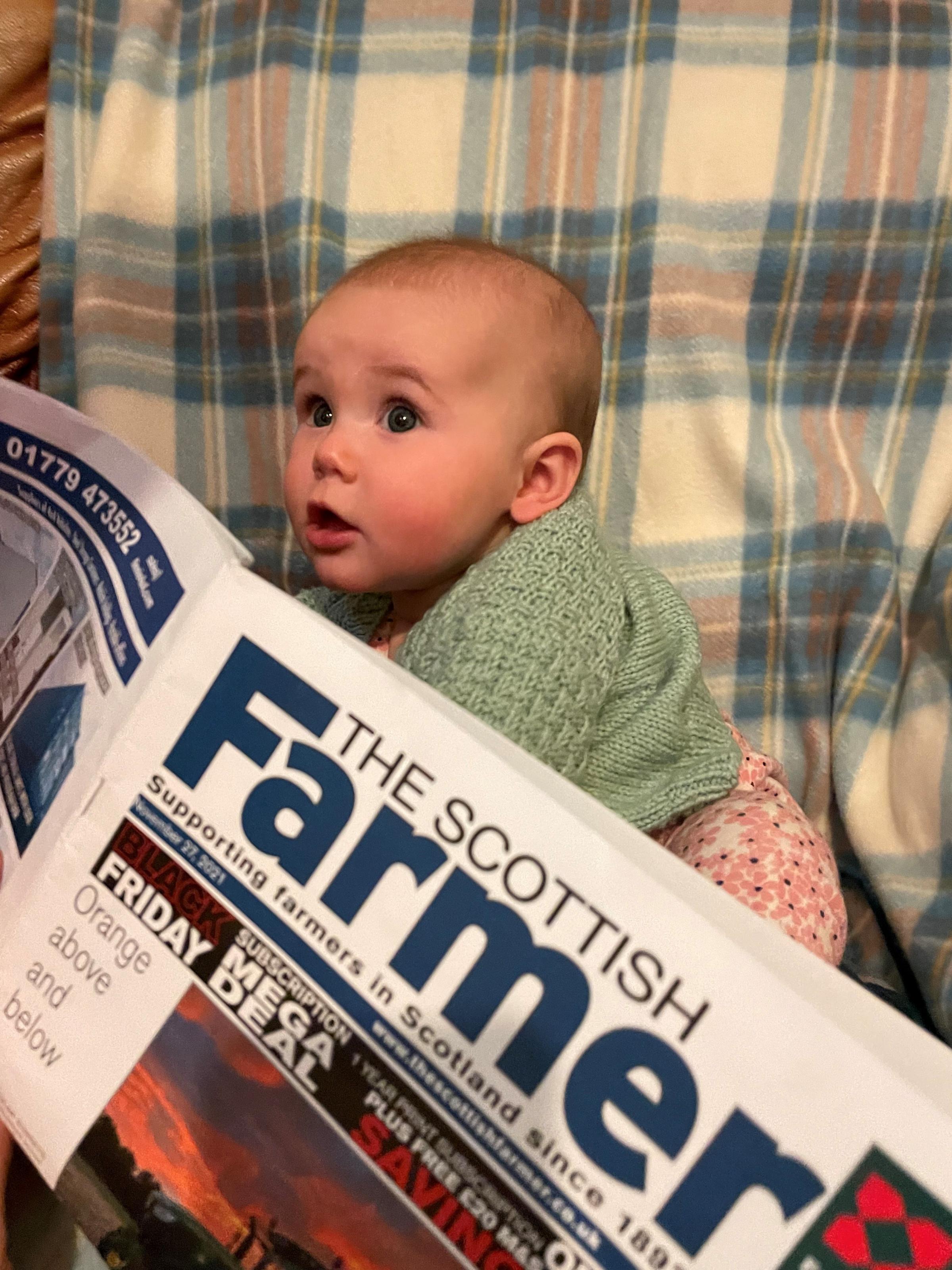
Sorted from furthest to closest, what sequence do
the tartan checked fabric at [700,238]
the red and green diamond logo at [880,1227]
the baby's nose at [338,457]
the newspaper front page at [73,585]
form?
1. the tartan checked fabric at [700,238]
2. the baby's nose at [338,457]
3. the newspaper front page at [73,585]
4. the red and green diamond logo at [880,1227]

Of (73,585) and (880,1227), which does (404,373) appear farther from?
(880,1227)

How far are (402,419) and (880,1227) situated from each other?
51 centimetres

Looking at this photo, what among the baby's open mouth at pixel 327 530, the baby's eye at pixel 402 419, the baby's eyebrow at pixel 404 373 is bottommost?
the baby's open mouth at pixel 327 530

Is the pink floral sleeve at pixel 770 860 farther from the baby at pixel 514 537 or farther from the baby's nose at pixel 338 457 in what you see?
the baby's nose at pixel 338 457

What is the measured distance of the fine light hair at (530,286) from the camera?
634 millimetres

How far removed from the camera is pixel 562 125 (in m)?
0.79

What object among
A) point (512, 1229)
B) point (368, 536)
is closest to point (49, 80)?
point (368, 536)

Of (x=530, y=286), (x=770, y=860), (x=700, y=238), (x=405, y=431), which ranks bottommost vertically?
(x=770, y=860)

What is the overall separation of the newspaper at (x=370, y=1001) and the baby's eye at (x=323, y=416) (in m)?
0.17

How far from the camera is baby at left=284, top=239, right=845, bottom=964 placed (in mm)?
573

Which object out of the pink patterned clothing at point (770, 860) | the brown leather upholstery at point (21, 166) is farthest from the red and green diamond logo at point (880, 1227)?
the brown leather upholstery at point (21, 166)

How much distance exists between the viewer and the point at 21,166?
0.86 metres

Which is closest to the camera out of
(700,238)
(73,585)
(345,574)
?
(73,585)

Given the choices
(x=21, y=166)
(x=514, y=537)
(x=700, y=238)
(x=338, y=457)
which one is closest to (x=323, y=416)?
(x=338, y=457)
